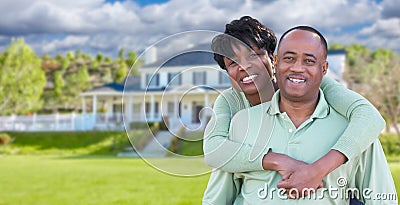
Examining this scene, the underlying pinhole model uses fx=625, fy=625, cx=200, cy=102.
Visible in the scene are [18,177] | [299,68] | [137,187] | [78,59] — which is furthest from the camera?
[78,59]

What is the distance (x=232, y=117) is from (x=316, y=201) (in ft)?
1.27

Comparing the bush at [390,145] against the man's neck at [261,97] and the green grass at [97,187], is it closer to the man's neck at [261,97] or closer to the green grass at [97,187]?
the green grass at [97,187]

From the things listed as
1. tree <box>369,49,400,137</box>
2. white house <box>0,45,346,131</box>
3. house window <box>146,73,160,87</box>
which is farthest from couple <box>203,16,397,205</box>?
tree <box>369,49,400,137</box>

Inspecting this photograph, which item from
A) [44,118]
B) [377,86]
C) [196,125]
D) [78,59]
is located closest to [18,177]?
[196,125]

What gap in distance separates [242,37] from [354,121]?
0.45 meters

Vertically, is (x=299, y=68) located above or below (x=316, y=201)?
above

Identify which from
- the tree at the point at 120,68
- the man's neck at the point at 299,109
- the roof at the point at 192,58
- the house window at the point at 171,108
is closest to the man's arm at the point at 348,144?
the man's neck at the point at 299,109

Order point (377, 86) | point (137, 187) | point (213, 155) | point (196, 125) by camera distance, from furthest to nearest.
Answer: point (377, 86), point (137, 187), point (196, 125), point (213, 155)

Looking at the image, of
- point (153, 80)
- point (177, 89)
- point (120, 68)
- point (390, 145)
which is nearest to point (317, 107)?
point (153, 80)

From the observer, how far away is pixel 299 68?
1863 mm

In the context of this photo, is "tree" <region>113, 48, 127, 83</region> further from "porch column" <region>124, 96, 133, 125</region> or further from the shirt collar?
the shirt collar

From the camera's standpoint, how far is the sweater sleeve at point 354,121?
1882 mm

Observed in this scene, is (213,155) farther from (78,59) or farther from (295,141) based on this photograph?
(78,59)

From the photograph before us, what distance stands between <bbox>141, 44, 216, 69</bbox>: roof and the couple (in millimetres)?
48
